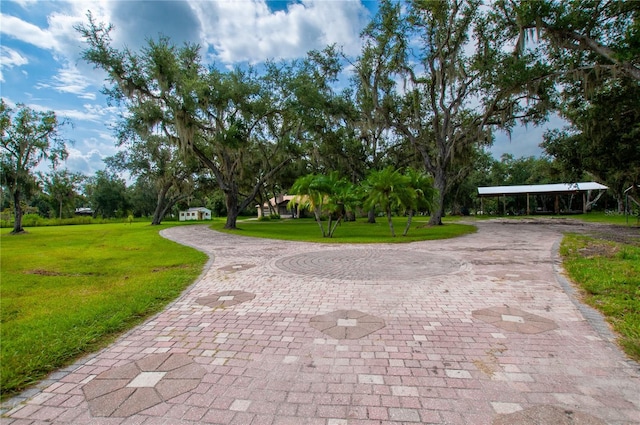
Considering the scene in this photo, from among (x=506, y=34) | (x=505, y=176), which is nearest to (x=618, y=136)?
(x=506, y=34)

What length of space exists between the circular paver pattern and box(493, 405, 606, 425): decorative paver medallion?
11.4 ft

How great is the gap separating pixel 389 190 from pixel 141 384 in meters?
10.7

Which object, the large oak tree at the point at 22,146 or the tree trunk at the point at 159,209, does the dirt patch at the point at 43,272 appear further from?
the tree trunk at the point at 159,209

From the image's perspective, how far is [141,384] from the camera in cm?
226

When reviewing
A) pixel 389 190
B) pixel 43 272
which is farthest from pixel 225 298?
pixel 389 190

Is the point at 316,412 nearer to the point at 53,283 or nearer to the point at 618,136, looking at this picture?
the point at 53,283

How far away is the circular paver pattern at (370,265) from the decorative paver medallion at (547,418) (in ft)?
11.4

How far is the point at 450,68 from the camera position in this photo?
1542 centimetres

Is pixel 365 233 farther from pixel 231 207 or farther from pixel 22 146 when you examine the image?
pixel 22 146

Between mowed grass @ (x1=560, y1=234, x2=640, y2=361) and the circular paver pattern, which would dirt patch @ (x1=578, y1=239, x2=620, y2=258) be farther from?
the circular paver pattern

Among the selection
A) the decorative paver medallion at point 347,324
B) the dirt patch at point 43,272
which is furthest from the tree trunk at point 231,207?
the decorative paver medallion at point 347,324

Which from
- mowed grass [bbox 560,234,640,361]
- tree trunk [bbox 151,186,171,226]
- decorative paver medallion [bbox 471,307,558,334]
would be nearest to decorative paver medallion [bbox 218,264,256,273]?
decorative paver medallion [bbox 471,307,558,334]

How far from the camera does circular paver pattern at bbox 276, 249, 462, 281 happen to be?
5.80 meters

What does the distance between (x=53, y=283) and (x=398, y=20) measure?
17.2 m
